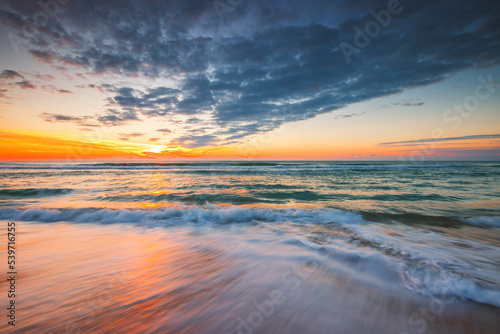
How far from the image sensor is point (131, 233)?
543 centimetres

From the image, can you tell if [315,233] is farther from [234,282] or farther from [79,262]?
[79,262]

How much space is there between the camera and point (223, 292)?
279 cm

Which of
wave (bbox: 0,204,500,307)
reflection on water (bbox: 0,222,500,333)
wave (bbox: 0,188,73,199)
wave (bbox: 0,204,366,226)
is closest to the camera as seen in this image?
reflection on water (bbox: 0,222,500,333)

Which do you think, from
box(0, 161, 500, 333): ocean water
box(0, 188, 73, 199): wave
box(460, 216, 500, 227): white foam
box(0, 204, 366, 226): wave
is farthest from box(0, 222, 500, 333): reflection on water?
box(0, 188, 73, 199): wave

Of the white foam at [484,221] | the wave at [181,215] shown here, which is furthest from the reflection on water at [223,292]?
the white foam at [484,221]

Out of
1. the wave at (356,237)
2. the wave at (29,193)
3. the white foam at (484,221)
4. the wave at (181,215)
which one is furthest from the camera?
the wave at (29,193)

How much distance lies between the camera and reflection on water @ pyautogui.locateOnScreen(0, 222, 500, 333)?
85.8 inches

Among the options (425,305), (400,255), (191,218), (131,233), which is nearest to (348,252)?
(400,255)

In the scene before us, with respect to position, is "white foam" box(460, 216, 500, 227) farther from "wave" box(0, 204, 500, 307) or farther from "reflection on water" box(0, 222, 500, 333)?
"reflection on water" box(0, 222, 500, 333)

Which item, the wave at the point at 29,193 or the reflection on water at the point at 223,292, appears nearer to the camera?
the reflection on water at the point at 223,292

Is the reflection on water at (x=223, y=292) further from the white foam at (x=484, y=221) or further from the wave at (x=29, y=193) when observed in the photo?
the wave at (x=29, y=193)

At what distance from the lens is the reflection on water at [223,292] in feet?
7.15

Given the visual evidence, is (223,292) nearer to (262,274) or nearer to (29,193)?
(262,274)

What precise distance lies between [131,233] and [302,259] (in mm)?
4628
